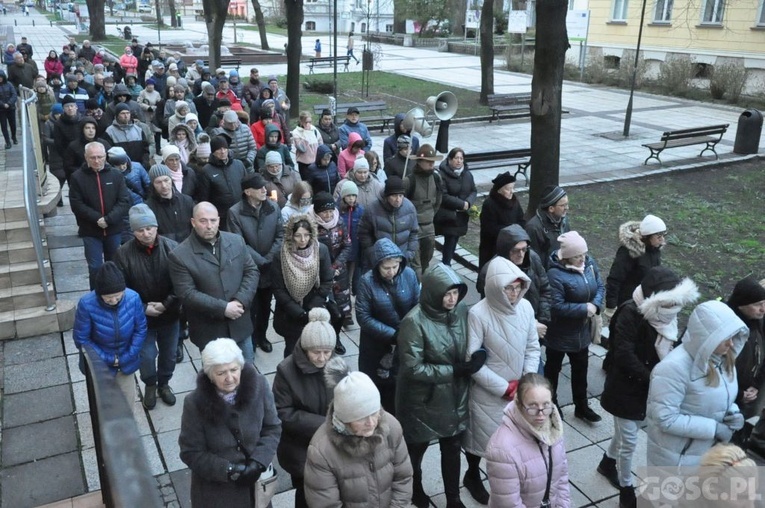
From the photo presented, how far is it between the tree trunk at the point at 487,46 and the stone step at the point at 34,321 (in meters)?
17.9

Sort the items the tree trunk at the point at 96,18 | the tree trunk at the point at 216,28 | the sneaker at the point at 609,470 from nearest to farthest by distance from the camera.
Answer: the sneaker at the point at 609,470, the tree trunk at the point at 216,28, the tree trunk at the point at 96,18

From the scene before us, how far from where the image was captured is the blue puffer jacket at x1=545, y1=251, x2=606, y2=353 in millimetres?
5504

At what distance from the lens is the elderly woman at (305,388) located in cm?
399

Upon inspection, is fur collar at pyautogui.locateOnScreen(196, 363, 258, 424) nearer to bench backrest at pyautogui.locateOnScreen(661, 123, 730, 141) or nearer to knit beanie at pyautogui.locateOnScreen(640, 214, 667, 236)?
knit beanie at pyautogui.locateOnScreen(640, 214, 667, 236)

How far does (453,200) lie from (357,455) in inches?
209

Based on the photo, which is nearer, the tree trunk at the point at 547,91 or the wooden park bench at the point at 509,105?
the tree trunk at the point at 547,91

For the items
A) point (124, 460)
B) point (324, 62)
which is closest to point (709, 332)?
point (124, 460)

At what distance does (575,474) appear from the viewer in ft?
16.7

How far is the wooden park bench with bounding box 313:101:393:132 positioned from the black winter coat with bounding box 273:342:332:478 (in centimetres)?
1455

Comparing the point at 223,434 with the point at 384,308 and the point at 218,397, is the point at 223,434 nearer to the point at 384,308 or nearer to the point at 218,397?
the point at 218,397

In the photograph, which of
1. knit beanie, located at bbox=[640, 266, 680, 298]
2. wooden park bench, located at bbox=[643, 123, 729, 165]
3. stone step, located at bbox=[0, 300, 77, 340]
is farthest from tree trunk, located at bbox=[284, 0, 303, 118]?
knit beanie, located at bbox=[640, 266, 680, 298]

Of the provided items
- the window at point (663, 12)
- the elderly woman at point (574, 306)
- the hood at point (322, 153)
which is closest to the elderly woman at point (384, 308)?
the elderly woman at point (574, 306)

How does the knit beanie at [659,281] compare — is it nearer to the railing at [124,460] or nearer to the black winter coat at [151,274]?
the railing at [124,460]

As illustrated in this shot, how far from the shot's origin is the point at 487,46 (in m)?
22.2
